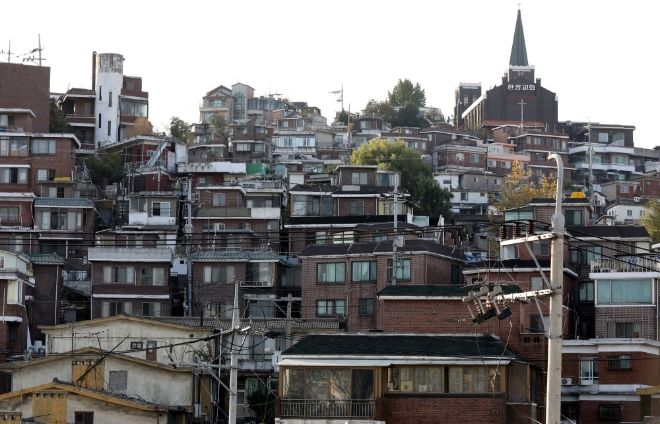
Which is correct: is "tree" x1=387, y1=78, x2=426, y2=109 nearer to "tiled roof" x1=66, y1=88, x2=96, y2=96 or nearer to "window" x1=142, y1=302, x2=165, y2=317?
"tiled roof" x1=66, y1=88, x2=96, y2=96

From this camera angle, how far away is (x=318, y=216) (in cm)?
9200

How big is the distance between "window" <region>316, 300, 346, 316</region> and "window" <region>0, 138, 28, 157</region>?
109ft

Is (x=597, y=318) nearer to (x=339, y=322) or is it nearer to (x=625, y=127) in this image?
(x=339, y=322)

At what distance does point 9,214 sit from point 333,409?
4801cm

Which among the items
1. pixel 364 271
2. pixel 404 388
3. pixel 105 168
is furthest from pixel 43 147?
pixel 404 388

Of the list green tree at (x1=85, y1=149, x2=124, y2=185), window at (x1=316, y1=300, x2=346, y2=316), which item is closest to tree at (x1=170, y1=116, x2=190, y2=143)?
green tree at (x1=85, y1=149, x2=124, y2=185)

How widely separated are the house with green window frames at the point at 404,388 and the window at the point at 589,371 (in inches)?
465

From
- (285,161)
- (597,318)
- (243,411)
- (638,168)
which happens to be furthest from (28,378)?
(638,168)

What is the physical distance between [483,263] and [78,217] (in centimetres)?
3574

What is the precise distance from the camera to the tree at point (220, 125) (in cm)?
13934

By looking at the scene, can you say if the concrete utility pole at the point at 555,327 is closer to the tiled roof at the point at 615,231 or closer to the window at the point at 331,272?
the tiled roof at the point at 615,231

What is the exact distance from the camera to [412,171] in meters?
110

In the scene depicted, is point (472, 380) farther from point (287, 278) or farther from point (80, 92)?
point (80, 92)

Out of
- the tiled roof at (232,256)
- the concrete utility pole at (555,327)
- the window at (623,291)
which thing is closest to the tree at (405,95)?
the tiled roof at (232,256)
